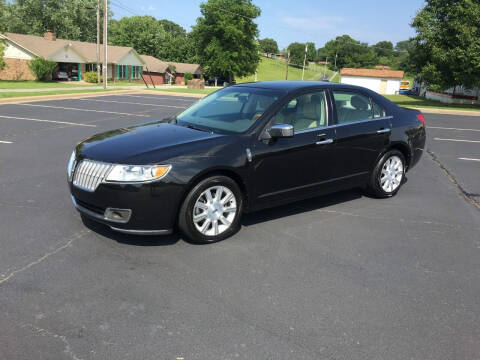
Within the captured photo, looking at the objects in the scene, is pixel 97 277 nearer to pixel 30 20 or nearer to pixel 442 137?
pixel 442 137

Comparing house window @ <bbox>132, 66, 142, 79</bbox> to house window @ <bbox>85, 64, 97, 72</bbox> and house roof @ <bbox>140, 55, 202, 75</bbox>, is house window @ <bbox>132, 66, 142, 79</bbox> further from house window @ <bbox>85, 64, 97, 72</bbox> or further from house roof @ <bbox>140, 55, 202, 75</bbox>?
house window @ <bbox>85, 64, 97, 72</bbox>

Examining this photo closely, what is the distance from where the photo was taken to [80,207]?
4293 mm

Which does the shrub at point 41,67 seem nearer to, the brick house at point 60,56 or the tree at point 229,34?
the brick house at point 60,56

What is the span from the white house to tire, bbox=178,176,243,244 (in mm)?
84260

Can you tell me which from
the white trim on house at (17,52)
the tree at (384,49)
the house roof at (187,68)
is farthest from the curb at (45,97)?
the tree at (384,49)

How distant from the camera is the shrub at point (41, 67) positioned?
43969 mm

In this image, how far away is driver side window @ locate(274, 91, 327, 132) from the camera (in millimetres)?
4906

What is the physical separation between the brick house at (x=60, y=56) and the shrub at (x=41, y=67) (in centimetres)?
154

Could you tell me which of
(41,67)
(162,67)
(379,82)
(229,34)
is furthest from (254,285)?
Result: (379,82)

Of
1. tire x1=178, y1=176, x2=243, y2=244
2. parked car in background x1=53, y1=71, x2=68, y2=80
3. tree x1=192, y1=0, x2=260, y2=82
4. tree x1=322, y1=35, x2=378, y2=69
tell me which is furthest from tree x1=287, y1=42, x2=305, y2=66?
tire x1=178, y1=176, x2=243, y2=244

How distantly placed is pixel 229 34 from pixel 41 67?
3214 centimetres

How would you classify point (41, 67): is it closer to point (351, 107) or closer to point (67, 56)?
point (67, 56)

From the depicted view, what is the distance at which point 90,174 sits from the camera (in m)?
4.12

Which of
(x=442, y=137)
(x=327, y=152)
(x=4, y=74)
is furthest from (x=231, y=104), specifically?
(x=4, y=74)
